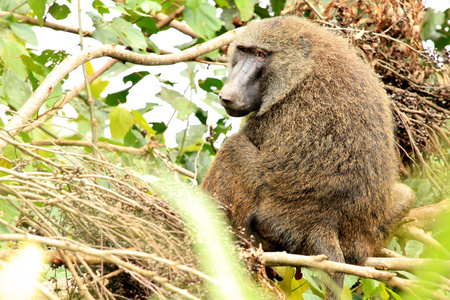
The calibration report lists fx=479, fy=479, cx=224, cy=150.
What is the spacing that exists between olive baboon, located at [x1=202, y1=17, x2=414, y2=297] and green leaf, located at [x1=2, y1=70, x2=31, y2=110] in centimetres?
147

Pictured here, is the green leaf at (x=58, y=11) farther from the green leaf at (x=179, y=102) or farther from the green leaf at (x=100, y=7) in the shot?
the green leaf at (x=179, y=102)

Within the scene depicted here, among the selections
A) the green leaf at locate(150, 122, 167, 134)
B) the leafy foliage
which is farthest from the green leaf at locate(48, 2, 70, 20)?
the green leaf at locate(150, 122, 167, 134)

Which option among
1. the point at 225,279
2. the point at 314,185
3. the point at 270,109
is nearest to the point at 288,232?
the point at 314,185

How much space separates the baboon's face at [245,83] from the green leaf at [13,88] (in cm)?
145

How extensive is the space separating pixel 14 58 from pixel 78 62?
2.09 feet

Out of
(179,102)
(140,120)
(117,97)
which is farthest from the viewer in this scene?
(117,97)

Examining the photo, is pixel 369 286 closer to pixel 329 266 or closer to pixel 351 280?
pixel 351 280

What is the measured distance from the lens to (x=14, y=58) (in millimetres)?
3449

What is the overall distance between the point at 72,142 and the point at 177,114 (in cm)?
100

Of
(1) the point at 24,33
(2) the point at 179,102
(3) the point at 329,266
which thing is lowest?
(3) the point at 329,266

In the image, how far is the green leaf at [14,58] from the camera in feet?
11.3

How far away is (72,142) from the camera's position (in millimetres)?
4406

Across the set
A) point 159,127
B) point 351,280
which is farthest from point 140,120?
point 351,280

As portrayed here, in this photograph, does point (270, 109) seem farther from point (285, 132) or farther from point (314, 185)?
point (314, 185)
